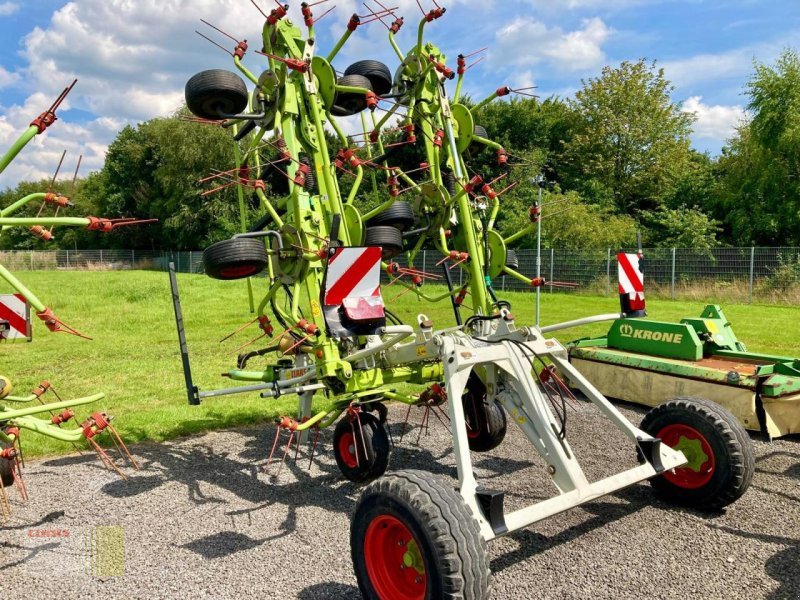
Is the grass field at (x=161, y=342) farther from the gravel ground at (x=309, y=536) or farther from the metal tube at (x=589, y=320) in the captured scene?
the metal tube at (x=589, y=320)

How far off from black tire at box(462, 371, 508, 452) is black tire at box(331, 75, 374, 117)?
9.72 feet

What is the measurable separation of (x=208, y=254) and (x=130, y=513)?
1991mm

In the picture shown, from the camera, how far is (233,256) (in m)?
5.03

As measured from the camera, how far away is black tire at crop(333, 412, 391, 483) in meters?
4.91

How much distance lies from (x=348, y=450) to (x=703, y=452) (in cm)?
258

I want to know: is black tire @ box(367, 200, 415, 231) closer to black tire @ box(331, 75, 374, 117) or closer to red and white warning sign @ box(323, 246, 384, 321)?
black tire @ box(331, 75, 374, 117)

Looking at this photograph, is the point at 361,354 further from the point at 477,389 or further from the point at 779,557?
the point at 779,557

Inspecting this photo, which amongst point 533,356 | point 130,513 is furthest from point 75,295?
point 533,356

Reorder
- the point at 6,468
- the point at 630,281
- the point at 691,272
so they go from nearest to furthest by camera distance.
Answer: the point at 6,468 < the point at 630,281 < the point at 691,272

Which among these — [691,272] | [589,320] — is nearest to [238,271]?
[589,320]

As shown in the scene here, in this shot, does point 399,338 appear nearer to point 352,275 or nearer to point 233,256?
point 352,275

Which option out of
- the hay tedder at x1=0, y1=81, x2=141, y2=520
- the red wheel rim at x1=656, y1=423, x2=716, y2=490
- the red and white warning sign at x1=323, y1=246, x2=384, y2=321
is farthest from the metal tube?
the hay tedder at x1=0, y1=81, x2=141, y2=520

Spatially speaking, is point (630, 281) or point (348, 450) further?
point (348, 450)

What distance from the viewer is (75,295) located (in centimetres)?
2095
